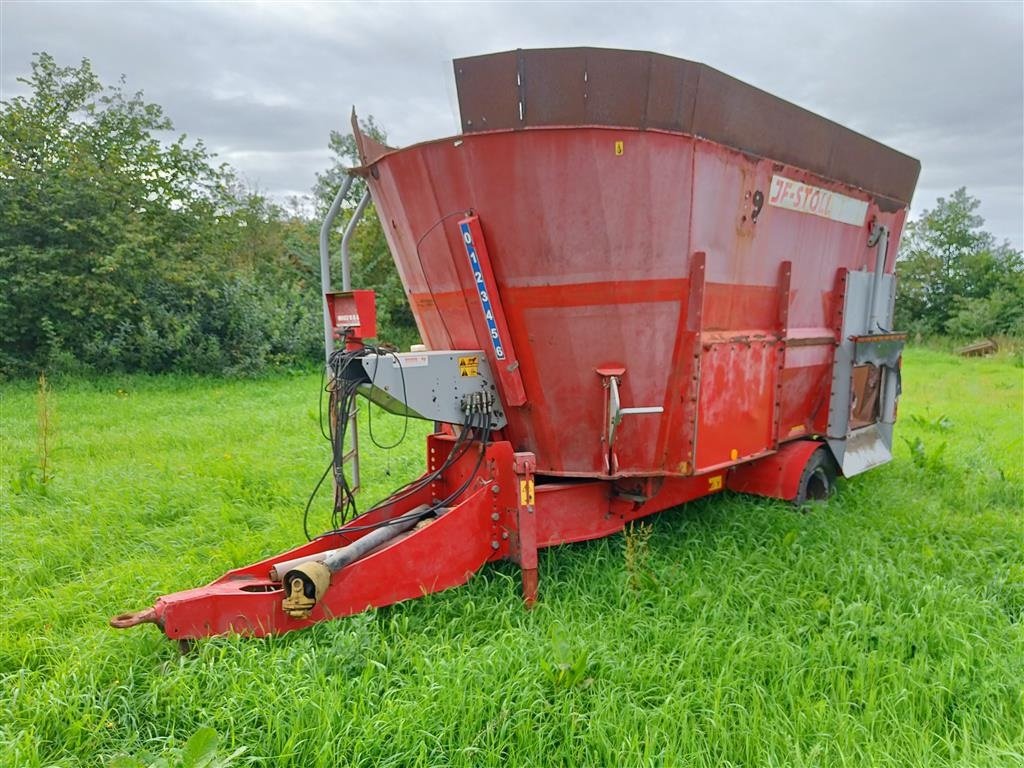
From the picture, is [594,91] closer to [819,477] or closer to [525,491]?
[525,491]

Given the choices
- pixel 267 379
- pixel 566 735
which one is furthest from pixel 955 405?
pixel 267 379

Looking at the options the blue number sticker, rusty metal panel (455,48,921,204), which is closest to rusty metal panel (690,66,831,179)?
rusty metal panel (455,48,921,204)

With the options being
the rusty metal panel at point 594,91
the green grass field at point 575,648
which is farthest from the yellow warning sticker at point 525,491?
the rusty metal panel at point 594,91

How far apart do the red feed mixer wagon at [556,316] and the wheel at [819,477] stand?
74cm

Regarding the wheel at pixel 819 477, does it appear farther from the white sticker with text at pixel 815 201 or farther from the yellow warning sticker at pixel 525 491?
the yellow warning sticker at pixel 525 491

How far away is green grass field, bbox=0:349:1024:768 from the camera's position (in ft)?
7.59

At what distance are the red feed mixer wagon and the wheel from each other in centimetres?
74

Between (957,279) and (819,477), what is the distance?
98.6ft

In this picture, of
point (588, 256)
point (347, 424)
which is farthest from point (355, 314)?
point (588, 256)

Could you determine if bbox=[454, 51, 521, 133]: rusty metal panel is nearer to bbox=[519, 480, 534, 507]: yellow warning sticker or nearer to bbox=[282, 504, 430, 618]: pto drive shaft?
bbox=[519, 480, 534, 507]: yellow warning sticker

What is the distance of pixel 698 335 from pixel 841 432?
7.14ft

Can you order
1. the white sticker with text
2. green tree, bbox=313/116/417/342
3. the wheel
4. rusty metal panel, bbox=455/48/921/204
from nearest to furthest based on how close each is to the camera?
rusty metal panel, bbox=455/48/921/204, the white sticker with text, the wheel, green tree, bbox=313/116/417/342

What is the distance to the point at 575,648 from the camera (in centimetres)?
269

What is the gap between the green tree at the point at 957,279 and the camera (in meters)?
25.5
